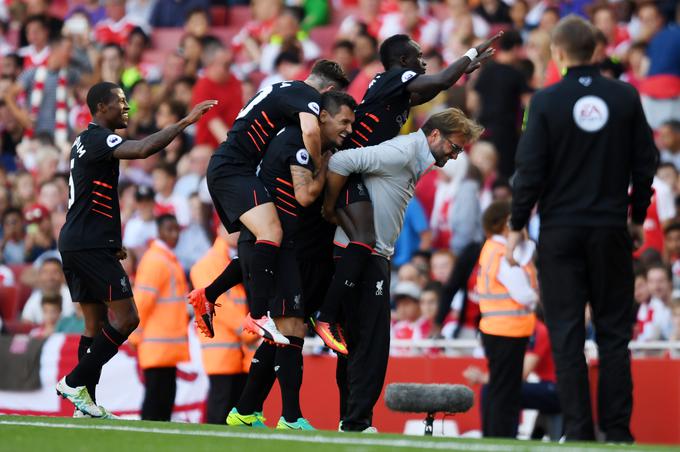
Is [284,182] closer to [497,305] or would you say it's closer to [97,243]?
[97,243]

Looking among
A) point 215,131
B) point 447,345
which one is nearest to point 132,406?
point 447,345

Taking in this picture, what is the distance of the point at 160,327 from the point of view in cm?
1309

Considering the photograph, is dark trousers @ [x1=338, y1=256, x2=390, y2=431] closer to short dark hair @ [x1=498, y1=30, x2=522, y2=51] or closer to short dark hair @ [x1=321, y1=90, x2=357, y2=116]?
short dark hair @ [x1=321, y1=90, x2=357, y2=116]

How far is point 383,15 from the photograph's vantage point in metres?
19.9

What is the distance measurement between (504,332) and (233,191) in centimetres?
339

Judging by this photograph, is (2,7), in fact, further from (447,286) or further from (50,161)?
(447,286)

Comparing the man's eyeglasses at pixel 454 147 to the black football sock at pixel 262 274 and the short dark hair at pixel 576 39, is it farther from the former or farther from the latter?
the short dark hair at pixel 576 39

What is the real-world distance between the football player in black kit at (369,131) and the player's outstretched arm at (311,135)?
19cm

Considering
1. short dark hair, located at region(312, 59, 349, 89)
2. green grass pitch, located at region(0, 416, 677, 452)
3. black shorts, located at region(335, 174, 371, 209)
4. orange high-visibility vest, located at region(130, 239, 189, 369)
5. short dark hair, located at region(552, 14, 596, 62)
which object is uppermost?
short dark hair, located at region(312, 59, 349, 89)

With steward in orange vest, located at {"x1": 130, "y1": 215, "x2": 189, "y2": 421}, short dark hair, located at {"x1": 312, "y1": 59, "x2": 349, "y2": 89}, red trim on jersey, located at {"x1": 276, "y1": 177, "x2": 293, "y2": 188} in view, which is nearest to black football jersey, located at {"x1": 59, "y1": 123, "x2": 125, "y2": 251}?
red trim on jersey, located at {"x1": 276, "y1": 177, "x2": 293, "y2": 188}

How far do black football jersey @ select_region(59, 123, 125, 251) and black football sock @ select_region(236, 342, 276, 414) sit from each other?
4.35 ft

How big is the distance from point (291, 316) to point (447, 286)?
486 cm

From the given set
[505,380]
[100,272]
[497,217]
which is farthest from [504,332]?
[100,272]

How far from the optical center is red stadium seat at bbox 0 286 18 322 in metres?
16.7
